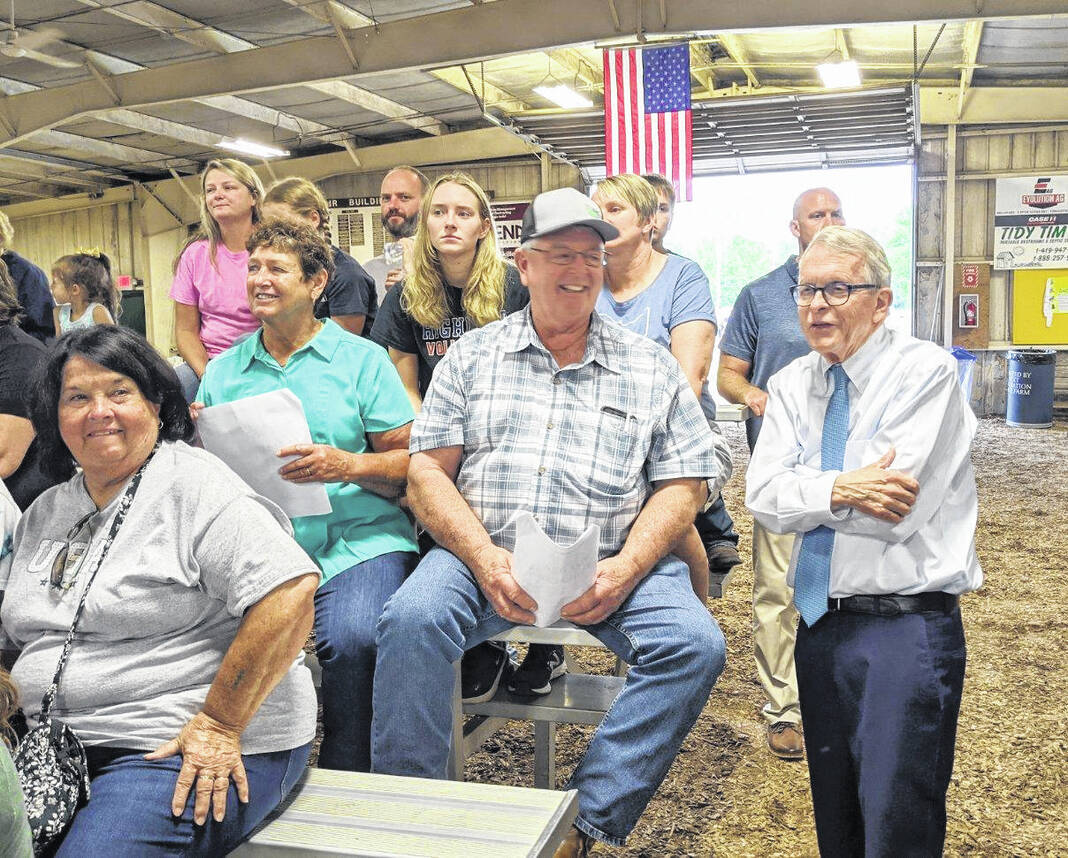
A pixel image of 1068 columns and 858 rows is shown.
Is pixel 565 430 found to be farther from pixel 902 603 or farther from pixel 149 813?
pixel 149 813

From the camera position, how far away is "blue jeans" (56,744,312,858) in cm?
171

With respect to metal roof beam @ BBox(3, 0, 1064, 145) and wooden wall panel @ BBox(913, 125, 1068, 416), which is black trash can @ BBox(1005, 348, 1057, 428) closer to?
wooden wall panel @ BBox(913, 125, 1068, 416)

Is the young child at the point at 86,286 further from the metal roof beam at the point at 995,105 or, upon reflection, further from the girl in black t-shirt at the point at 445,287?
the metal roof beam at the point at 995,105

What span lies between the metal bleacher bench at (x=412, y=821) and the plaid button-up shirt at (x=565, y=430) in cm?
70

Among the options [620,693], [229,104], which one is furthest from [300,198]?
[229,104]

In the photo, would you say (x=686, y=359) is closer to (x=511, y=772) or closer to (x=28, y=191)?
(x=511, y=772)

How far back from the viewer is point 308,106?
46.2ft

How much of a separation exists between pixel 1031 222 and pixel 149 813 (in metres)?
14.6

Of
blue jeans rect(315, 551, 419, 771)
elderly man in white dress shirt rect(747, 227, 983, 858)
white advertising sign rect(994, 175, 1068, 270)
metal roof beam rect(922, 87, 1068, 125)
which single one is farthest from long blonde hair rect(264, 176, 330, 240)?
white advertising sign rect(994, 175, 1068, 270)

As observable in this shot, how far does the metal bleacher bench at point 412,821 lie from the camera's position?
1.76 m

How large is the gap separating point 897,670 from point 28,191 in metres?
21.1

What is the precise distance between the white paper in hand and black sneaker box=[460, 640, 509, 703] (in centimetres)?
62

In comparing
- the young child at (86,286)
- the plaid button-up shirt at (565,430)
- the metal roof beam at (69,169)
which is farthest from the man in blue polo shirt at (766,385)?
the metal roof beam at (69,169)

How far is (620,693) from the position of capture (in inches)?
90.4
